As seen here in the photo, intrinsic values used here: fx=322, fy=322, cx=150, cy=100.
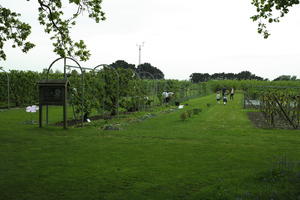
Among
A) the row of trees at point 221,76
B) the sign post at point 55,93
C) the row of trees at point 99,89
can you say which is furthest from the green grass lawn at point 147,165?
the row of trees at point 221,76

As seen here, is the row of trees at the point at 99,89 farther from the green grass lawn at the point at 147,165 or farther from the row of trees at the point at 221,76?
the row of trees at the point at 221,76

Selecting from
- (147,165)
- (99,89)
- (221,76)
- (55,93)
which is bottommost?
(147,165)

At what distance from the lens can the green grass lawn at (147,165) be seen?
5.48 metres

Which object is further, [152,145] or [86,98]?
[86,98]

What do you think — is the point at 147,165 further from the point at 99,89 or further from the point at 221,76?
the point at 221,76

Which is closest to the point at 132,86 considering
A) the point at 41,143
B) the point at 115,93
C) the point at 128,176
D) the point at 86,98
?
the point at 115,93

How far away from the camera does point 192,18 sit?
Result: 1802 cm

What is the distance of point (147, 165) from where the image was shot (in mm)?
7273

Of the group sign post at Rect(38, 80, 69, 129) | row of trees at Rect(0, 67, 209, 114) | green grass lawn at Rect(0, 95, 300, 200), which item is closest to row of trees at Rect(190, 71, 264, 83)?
row of trees at Rect(0, 67, 209, 114)

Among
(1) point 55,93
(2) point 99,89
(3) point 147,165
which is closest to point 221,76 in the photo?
(2) point 99,89

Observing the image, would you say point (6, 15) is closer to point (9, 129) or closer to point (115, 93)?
point (9, 129)

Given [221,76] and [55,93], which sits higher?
[221,76]

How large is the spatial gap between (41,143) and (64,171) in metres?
3.51

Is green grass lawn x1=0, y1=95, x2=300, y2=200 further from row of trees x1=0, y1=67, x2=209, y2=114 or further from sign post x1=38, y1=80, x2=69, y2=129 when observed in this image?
row of trees x1=0, y1=67, x2=209, y2=114
